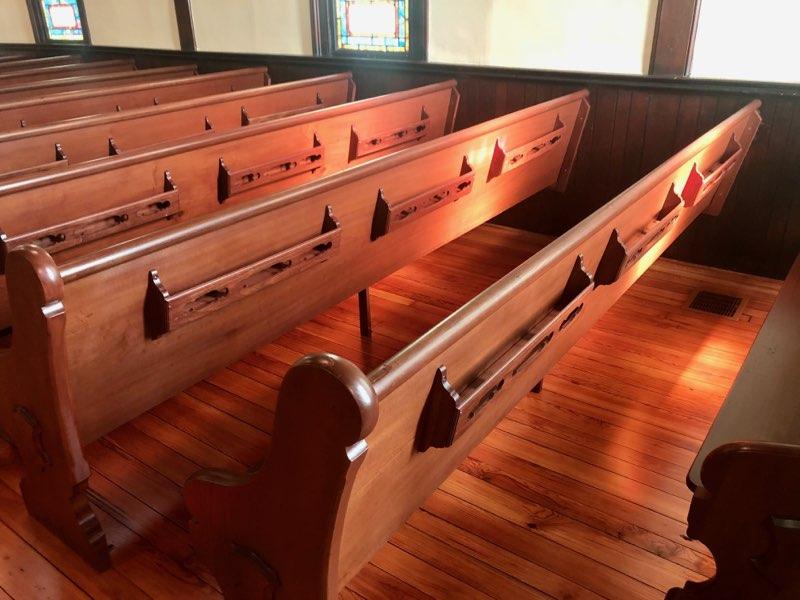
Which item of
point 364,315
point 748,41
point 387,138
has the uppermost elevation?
point 748,41

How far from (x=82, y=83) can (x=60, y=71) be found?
68 centimetres

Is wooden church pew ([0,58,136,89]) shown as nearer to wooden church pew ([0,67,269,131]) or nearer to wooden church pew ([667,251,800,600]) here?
wooden church pew ([0,67,269,131])

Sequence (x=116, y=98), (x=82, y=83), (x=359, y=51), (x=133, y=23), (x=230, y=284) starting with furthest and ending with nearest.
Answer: (x=133, y=23) → (x=359, y=51) → (x=82, y=83) → (x=116, y=98) → (x=230, y=284)

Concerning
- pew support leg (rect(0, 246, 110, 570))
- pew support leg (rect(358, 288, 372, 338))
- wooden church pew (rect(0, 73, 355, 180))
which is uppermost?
wooden church pew (rect(0, 73, 355, 180))

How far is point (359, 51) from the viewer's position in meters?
3.60

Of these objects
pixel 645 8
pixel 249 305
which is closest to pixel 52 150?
pixel 249 305

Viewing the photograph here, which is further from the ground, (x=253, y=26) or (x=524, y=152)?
(x=253, y=26)

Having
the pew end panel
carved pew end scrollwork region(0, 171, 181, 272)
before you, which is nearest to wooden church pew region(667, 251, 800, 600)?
the pew end panel

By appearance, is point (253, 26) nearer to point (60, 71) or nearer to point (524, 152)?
point (60, 71)

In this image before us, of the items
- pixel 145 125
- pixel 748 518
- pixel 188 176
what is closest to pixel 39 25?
pixel 145 125

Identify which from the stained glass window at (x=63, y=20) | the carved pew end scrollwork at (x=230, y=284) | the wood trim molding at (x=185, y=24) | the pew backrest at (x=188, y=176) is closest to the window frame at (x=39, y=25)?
the stained glass window at (x=63, y=20)

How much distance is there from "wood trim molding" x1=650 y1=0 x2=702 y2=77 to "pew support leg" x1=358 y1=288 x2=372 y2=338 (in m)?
1.61

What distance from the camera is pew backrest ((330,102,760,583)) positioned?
37.2 inches

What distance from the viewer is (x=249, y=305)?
1.56 meters
